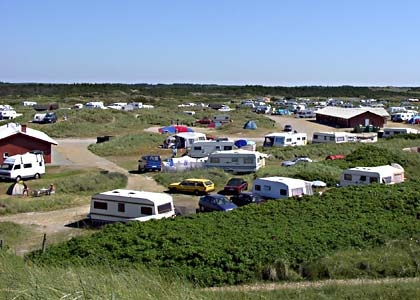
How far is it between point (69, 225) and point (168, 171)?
36.9ft

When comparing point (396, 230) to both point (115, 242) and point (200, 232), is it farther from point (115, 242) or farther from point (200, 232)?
point (115, 242)

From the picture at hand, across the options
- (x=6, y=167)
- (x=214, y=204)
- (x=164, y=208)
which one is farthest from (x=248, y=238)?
(x=6, y=167)

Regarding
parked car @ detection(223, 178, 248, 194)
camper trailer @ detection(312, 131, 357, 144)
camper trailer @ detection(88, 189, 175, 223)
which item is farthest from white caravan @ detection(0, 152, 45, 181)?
camper trailer @ detection(312, 131, 357, 144)

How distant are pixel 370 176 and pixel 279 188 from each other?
16.3ft

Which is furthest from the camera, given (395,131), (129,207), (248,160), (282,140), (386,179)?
(395,131)

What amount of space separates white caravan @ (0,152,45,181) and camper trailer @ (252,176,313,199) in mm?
11401

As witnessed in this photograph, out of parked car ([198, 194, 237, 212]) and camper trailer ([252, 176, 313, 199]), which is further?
camper trailer ([252, 176, 313, 199])

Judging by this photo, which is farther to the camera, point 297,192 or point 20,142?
point 20,142

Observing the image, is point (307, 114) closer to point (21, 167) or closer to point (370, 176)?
point (370, 176)

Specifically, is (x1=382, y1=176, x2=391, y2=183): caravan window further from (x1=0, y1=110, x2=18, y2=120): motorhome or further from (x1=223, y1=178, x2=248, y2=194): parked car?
(x1=0, y1=110, x2=18, y2=120): motorhome

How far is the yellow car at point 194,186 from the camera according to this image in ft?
84.7

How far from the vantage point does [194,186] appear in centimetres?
2602

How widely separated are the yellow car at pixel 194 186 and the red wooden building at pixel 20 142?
10395mm

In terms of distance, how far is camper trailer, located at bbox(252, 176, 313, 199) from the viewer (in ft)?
76.6
